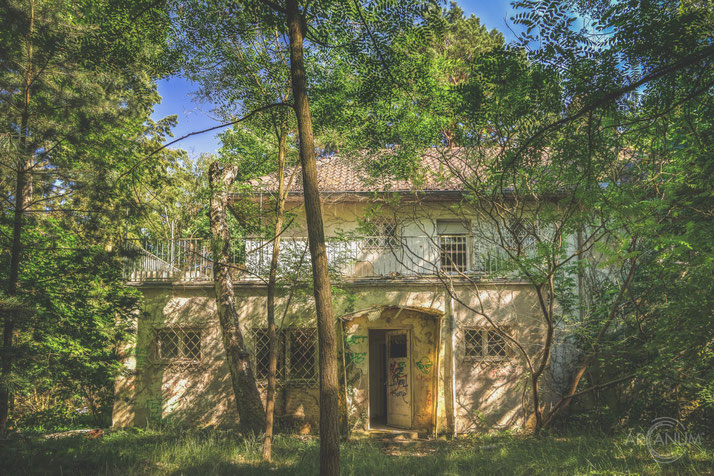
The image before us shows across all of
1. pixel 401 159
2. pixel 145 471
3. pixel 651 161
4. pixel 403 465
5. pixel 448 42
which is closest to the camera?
pixel 145 471

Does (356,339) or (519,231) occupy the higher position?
(519,231)

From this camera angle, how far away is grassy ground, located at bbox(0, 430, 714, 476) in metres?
5.88

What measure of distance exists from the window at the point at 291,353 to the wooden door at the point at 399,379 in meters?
1.97

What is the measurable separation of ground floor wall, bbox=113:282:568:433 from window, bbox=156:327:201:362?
23 mm

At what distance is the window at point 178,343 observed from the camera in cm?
1105

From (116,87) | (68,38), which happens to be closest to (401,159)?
(116,87)

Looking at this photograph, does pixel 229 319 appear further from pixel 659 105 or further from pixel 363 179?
pixel 659 105

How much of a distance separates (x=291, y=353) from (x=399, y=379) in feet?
8.59

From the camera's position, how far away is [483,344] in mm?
11047

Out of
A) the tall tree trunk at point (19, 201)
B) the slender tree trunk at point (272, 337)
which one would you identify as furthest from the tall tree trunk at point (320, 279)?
the tall tree trunk at point (19, 201)

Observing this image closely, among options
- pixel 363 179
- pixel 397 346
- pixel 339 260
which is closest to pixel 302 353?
pixel 397 346

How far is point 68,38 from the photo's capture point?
22.1ft

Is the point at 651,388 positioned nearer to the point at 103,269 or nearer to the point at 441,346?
the point at 441,346

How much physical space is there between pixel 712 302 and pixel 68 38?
29.5 ft
